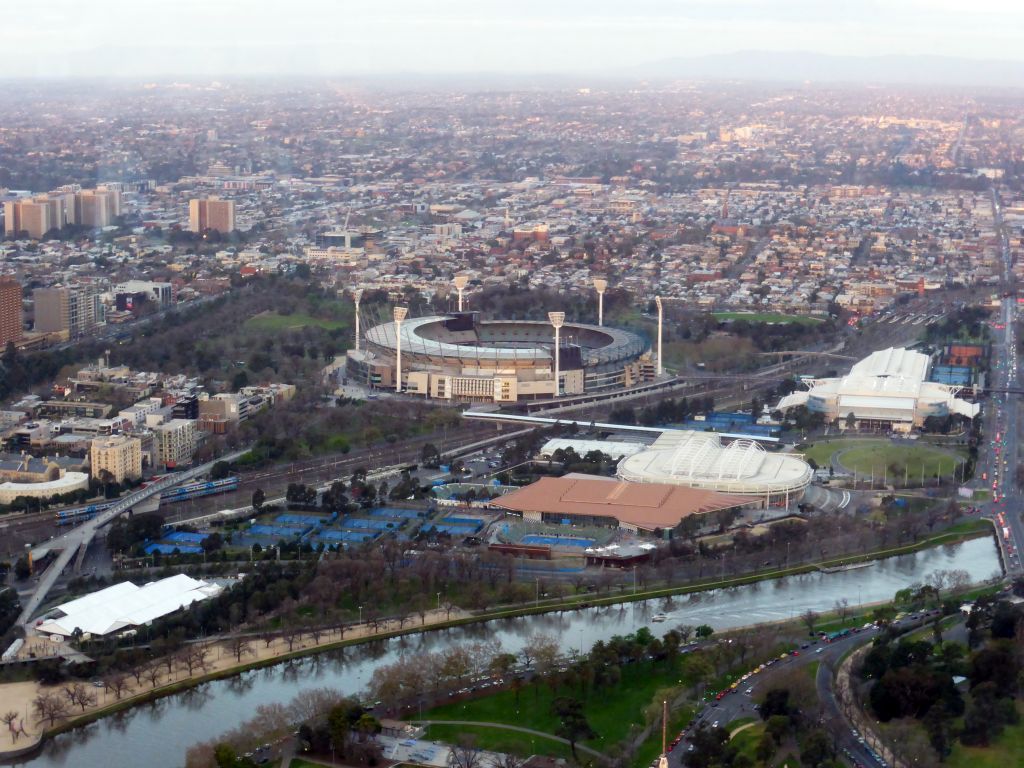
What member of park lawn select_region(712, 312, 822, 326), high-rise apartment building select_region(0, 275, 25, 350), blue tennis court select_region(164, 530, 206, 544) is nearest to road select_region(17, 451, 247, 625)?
blue tennis court select_region(164, 530, 206, 544)

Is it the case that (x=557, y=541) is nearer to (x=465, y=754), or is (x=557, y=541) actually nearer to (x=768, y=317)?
(x=465, y=754)

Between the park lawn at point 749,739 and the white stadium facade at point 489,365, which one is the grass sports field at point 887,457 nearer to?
the white stadium facade at point 489,365

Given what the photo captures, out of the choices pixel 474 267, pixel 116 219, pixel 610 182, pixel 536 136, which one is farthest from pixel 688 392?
pixel 536 136

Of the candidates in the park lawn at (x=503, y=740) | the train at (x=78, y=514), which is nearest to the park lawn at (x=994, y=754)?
the park lawn at (x=503, y=740)

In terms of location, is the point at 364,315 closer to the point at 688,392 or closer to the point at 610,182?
the point at 688,392

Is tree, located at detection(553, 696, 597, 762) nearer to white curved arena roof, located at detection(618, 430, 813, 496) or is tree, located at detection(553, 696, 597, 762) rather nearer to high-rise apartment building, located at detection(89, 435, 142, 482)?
white curved arena roof, located at detection(618, 430, 813, 496)
